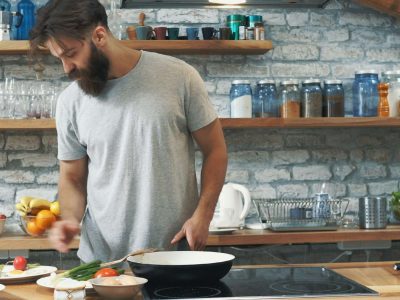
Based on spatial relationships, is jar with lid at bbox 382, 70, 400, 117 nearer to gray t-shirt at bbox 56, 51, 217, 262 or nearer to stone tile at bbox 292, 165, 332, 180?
stone tile at bbox 292, 165, 332, 180

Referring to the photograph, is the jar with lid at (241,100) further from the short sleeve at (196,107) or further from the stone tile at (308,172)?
the short sleeve at (196,107)

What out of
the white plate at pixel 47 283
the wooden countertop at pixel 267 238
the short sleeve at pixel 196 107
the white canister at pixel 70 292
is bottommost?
the wooden countertop at pixel 267 238

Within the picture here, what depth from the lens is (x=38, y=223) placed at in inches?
144

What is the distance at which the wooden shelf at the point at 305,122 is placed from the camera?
12.9 feet

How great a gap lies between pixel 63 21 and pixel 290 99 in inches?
79.7

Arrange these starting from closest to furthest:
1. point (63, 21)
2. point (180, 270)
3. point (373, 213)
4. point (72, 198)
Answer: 1. point (180, 270)
2. point (63, 21)
3. point (72, 198)
4. point (373, 213)

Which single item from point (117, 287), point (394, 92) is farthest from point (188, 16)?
point (117, 287)

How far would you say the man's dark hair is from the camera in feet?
7.41

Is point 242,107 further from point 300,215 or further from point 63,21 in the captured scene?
point 63,21

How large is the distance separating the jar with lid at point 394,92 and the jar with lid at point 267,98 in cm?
66

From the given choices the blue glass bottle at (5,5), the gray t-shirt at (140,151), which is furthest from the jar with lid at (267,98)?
the gray t-shirt at (140,151)

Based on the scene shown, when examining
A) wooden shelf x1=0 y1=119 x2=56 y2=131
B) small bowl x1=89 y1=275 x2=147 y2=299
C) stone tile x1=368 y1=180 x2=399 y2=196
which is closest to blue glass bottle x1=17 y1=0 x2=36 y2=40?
wooden shelf x1=0 y1=119 x2=56 y2=131

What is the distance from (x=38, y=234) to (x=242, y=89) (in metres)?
1.39

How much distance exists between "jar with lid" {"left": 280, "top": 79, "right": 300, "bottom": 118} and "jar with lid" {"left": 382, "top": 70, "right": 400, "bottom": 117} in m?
0.54
